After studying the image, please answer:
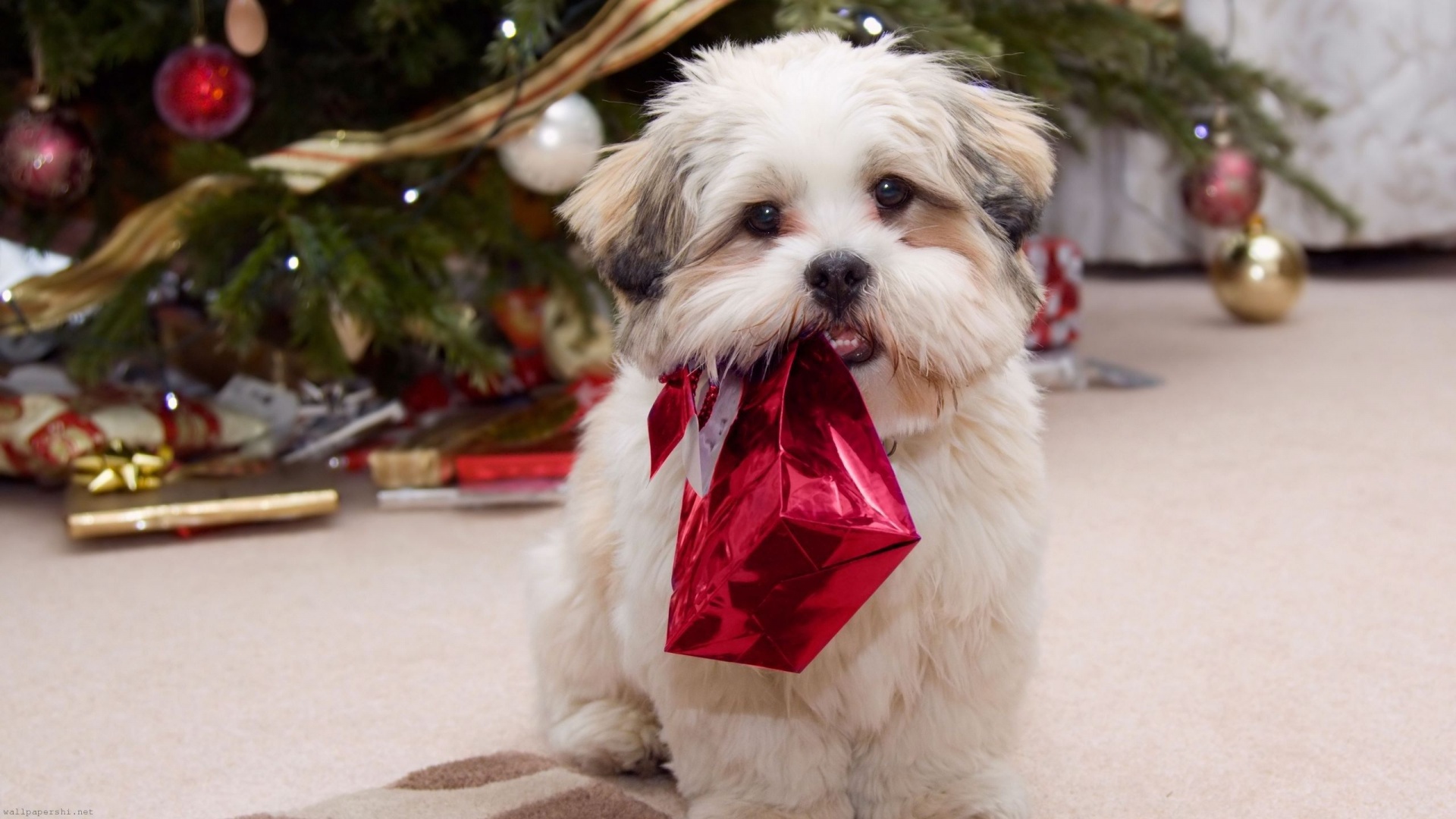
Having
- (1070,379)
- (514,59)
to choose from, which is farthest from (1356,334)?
(514,59)

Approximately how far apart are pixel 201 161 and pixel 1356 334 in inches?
105

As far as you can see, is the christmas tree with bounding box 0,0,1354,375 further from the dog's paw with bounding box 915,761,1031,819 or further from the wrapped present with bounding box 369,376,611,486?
the dog's paw with bounding box 915,761,1031,819

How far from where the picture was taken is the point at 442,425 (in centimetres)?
259

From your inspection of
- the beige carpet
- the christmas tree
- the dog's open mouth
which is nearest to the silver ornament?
the christmas tree

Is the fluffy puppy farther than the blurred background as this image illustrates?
No

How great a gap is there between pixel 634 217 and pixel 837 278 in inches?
8.6

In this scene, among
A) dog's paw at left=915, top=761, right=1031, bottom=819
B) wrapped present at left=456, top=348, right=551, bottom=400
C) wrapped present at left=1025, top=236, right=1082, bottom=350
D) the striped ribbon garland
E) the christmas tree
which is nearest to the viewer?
dog's paw at left=915, top=761, right=1031, bottom=819

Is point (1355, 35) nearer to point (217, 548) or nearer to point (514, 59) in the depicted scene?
point (514, 59)

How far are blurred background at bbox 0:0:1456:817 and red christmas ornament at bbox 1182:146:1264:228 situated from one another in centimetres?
1

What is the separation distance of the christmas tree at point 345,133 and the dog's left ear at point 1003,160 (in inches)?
25.4

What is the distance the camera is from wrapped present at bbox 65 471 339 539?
2.18m

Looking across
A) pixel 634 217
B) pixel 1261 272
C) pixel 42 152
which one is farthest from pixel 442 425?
pixel 1261 272

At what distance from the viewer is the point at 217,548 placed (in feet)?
7.20

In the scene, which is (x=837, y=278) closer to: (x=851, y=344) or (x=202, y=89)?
(x=851, y=344)
